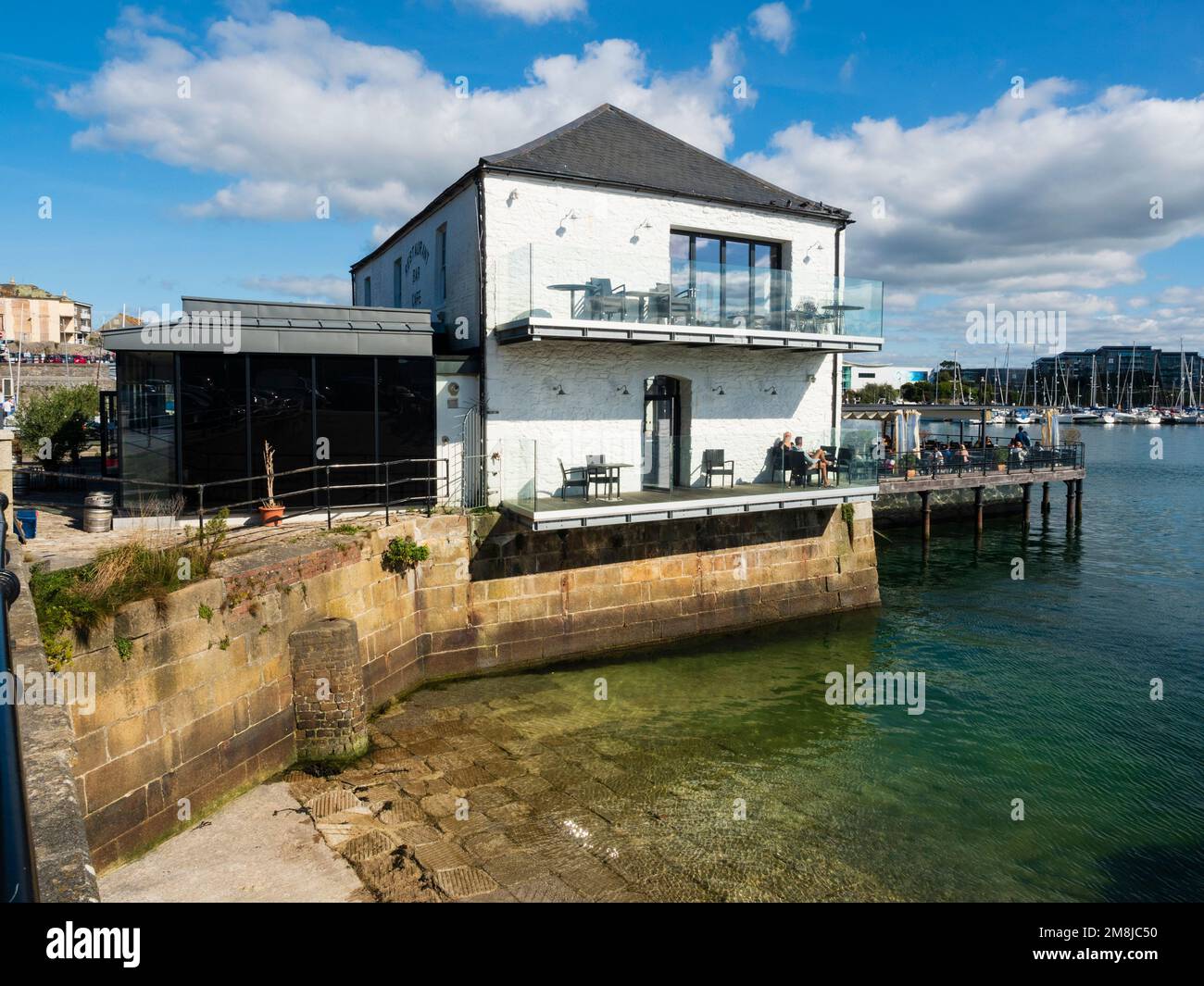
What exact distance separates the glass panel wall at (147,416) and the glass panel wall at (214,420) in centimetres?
22

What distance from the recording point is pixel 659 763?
1118 cm

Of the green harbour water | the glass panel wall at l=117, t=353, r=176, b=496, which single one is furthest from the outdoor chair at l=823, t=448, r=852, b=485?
the glass panel wall at l=117, t=353, r=176, b=496

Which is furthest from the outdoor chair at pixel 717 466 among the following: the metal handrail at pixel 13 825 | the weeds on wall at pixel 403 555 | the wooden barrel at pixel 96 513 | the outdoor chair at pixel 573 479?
→ the metal handrail at pixel 13 825

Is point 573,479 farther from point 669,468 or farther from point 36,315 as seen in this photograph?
point 36,315

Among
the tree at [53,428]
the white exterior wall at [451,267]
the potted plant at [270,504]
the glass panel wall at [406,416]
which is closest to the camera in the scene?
the potted plant at [270,504]

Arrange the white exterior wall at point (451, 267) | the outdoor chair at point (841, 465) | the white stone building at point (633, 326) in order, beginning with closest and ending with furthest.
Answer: the white stone building at point (633, 326) < the white exterior wall at point (451, 267) < the outdoor chair at point (841, 465)

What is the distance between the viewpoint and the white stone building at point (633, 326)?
50.2 ft

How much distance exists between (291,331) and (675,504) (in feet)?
24.5

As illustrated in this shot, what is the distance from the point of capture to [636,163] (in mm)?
17781

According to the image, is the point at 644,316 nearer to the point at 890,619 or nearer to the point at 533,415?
the point at 533,415

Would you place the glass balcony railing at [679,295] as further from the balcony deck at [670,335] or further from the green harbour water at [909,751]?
the green harbour water at [909,751]

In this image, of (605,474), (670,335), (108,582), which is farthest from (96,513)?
(670,335)
